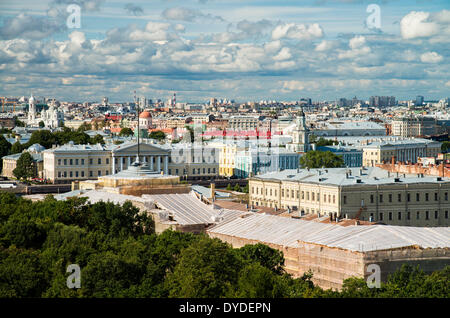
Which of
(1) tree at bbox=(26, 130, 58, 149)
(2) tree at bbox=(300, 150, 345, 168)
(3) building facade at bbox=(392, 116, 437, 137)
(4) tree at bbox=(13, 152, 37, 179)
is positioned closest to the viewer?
(2) tree at bbox=(300, 150, 345, 168)

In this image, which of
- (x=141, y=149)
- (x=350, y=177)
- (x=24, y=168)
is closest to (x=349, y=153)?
(x=141, y=149)

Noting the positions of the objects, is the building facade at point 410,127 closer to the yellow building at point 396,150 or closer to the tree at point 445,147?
the tree at point 445,147

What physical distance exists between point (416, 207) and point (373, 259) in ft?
69.8

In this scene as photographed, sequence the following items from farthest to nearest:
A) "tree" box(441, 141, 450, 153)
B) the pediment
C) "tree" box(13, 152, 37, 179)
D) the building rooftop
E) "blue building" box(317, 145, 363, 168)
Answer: "tree" box(441, 141, 450, 153)
"blue building" box(317, 145, 363, 168)
the pediment
"tree" box(13, 152, 37, 179)
the building rooftop

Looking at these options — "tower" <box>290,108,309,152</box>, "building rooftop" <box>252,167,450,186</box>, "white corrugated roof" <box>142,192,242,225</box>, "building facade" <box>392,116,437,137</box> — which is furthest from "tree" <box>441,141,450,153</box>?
"white corrugated roof" <box>142,192,242,225</box>

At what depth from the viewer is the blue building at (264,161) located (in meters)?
83.8

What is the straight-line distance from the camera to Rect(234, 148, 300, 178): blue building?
275 feet

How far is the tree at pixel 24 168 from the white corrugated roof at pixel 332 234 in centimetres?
4740

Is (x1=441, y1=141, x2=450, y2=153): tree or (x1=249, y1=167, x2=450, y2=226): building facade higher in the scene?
(x1=249, y1=167, x2=450, y2=226): building facade

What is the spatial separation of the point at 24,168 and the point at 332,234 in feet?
175

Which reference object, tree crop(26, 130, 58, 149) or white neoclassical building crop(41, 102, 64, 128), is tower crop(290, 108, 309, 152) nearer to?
tree crop(26, 130, 58, 149)

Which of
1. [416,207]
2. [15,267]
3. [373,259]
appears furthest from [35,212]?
[416,207]

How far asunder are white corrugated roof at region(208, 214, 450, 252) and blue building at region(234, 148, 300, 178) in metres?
49.2
